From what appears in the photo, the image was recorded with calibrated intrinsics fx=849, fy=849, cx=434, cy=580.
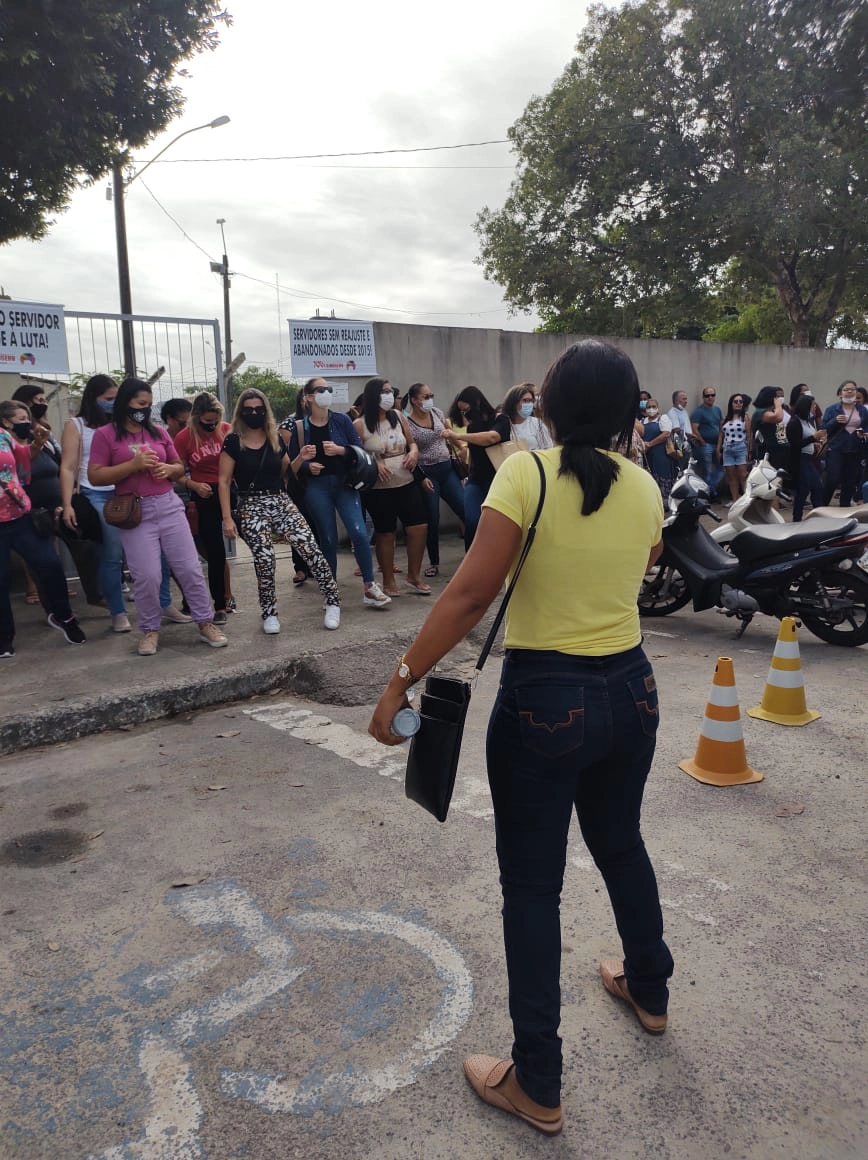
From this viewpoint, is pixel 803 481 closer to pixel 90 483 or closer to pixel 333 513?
pixel 333 513

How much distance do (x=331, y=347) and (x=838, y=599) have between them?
6016 mm

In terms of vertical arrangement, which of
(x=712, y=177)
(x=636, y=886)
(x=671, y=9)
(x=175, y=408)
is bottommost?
(x=636, y=886)

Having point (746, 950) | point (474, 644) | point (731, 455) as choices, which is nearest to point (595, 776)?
point (746, 950)

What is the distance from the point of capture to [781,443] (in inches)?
426

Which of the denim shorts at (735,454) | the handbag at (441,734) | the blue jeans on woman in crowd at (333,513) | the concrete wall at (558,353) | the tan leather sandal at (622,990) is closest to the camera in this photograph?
the handbag at (441,734)

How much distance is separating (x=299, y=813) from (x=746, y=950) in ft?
5.92

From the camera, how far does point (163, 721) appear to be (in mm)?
4906

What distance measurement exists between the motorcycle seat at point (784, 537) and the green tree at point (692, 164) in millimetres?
18148

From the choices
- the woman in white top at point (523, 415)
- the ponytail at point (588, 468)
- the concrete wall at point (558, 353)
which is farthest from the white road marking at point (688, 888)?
the concrete wall at point (558, 353)

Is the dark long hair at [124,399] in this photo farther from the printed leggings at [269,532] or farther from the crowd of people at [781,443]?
the crowd of people at [781,443]

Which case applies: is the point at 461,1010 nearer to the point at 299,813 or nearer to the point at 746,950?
the point at 746,950

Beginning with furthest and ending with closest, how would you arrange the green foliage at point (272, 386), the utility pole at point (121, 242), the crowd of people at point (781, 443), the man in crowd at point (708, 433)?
the green foliage at point (272, 386) < the utility pole at point (121, 242) < the man in crowd at point (708, 433) < the crowd of people at point (781, 443)

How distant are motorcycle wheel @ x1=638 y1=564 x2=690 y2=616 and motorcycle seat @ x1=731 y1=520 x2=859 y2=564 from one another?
0.65 meters

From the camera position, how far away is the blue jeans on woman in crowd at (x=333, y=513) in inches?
261
